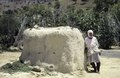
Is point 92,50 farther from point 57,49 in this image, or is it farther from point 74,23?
point 74,23

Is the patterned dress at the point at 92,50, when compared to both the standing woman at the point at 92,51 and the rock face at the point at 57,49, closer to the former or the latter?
the standing woman at the point at 92,51

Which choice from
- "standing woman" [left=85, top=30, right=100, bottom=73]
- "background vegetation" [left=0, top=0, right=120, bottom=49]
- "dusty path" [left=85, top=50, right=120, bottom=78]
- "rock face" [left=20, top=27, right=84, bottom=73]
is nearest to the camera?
"rock face" [left=20, top=27, right=84, bottom=73]

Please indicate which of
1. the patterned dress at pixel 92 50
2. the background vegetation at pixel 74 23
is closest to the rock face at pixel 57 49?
the patterned dress at pixel 92 50

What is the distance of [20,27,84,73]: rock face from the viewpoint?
11805mm

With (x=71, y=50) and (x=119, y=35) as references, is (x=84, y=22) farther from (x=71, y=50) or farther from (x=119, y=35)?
(x=71, y=50)

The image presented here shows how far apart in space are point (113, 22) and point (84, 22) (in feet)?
8.58

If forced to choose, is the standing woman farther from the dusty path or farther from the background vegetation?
the background vegetation

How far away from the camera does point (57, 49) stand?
38.9ft

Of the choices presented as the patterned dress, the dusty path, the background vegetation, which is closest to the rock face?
the patterned dress

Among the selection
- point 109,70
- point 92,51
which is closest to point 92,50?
A: point 92,51

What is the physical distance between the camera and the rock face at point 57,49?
11.8 meters

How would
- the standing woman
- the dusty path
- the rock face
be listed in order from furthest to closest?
the standing woman < the dusty path < the rock face

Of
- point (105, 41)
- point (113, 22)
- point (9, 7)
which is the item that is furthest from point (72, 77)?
point (9, 7)

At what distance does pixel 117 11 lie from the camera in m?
31.2
